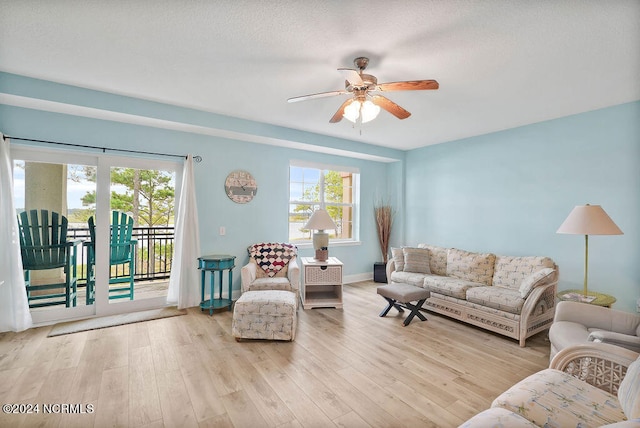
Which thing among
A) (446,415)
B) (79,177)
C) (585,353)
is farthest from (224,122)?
(585,353)

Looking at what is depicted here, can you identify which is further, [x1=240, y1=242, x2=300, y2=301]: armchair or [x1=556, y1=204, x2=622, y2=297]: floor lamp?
[x1=240, y1=242, x2=300, y2=301]: armchair

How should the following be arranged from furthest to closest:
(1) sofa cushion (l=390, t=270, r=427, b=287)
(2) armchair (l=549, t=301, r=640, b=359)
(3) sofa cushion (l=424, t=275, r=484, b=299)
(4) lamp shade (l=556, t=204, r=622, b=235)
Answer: (1) sofa cushion (l=390, t=270, r=427, b=287), (3) sofa cushion (l=424, t=275, r=484, b=299), (4) lamp shade (l=556, t=204, r=622, b=235), (2) armchair (l=549, t=301, r=640, b=359)

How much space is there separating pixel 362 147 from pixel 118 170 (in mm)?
3697

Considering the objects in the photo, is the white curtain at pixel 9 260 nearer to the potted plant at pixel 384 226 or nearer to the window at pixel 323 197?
the window at pixel 323 197

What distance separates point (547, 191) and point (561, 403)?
3.24m

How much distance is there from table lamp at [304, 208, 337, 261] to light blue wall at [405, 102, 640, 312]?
221cm

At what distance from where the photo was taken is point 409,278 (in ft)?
13.0

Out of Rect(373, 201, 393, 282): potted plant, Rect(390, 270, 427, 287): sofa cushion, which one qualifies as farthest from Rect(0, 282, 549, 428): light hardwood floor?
Rect(373, 201, 393, 282): potted plant

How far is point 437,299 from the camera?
12.1ft

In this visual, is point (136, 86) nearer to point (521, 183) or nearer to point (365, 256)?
point (365, 256)

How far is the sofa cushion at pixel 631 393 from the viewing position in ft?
3.86

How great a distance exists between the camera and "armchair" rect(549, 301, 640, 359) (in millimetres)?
1925

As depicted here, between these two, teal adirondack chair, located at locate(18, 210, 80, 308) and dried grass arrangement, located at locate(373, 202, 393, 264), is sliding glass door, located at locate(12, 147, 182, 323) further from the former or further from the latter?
dried grass arrangement, located at locate(373, 202, 393, 264)

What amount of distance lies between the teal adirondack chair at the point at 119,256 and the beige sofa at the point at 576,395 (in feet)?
13.2
